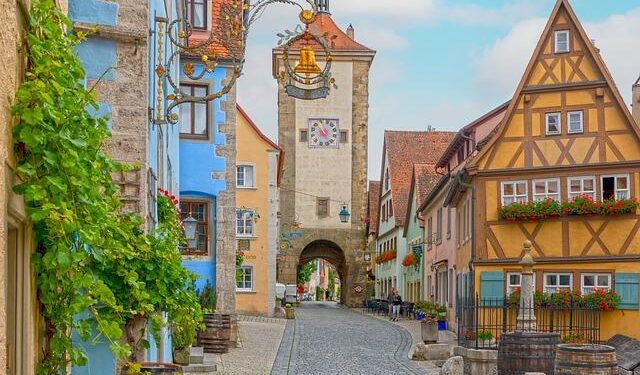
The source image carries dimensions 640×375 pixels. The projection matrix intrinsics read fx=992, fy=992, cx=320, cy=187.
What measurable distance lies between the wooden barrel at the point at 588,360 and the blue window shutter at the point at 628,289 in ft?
38.5

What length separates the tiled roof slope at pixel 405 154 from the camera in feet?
154

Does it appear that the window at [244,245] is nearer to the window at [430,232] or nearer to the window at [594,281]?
the window at [430,232]

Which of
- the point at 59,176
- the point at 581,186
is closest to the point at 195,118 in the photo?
the point at 581,186

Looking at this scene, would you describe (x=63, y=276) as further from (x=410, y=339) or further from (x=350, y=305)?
(x=350, y=305)

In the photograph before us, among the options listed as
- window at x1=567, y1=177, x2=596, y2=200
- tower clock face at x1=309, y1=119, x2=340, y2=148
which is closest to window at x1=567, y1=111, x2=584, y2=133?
window at x1=567, y1=177, x2=596, y2=200

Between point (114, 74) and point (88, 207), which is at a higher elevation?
point (114, 74)

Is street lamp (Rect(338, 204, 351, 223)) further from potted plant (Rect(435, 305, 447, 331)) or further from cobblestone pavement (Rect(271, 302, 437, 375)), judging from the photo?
potted plant (Rect(435, 305, 447, 331))

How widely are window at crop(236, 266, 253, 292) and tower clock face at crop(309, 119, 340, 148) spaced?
1640 cm

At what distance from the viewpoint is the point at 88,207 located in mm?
4465

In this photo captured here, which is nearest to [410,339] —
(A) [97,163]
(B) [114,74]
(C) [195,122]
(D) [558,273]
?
(D) [558,273]

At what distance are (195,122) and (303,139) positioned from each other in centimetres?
2816

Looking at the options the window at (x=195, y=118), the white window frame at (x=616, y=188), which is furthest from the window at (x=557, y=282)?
the window at (x=195, y=118)

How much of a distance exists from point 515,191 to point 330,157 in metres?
25.9

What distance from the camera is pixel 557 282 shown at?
23094 mm
